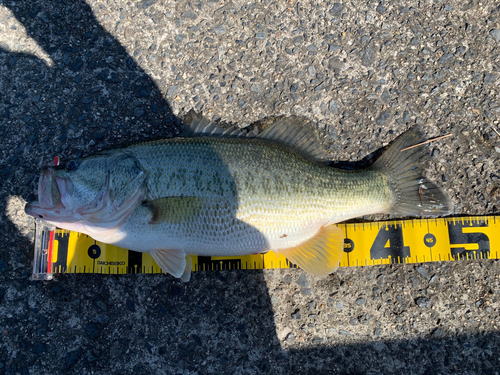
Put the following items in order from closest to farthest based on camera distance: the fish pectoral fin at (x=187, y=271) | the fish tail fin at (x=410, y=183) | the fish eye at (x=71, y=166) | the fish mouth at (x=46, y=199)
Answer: the fish mouth at (x=46, y=199) < the fish eye at (x=71, y=166) < the fish pectoral fin at (x=187, y=271) < the fish tail fin at (x=410, y=183)

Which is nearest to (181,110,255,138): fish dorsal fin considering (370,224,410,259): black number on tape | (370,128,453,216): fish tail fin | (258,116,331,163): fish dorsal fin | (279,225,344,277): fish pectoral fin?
(258,116,331,163): fish dorsal fin

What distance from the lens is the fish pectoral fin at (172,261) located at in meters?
2.15

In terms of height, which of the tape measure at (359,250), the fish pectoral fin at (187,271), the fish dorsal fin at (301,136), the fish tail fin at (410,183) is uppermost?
the fish dorsal fin at (301,136)

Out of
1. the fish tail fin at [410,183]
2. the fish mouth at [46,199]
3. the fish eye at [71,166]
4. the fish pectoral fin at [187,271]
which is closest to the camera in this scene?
the fish mouth at [46,199]

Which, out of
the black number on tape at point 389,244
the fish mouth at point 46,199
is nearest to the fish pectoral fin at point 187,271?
the fish mouth at point 46,199

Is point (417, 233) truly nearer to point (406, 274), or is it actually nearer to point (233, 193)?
point (406, 274)

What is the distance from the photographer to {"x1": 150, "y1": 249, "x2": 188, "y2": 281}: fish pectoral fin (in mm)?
2148

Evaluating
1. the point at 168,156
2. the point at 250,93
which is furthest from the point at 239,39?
the point at 168,156

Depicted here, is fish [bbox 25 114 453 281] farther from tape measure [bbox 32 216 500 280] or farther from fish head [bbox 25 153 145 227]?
tape measure [bbox 32 216 500 280]

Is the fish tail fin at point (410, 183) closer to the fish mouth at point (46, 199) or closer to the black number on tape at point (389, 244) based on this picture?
the black number on tape at point (389, 244)

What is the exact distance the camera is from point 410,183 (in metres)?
2.35

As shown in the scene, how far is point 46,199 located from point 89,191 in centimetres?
26

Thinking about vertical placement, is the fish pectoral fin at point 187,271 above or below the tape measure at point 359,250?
below

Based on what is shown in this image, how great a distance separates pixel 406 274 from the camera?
245cm
